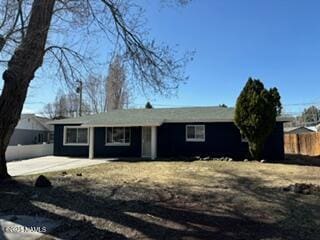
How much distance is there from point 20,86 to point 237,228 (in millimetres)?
7839

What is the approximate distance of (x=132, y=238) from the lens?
20.8ft

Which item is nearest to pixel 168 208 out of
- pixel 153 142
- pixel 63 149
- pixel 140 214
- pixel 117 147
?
pixel 140 214

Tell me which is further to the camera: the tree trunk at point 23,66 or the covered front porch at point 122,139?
the covered front porch at point 122,139

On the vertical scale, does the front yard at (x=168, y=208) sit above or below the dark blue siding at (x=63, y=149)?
below

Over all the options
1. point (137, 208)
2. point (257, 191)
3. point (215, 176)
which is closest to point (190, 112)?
point (215, 176)

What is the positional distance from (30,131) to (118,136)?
20496mm

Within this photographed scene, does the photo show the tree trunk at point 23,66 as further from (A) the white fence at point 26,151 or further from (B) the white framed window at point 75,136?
(A) the white fence at point 26,151

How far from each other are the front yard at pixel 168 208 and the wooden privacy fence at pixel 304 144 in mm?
18490

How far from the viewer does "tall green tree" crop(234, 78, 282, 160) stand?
2152 centimetres

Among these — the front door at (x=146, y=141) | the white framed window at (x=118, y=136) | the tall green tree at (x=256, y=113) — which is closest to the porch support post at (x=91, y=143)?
the white framed window at (x=118, y=136)

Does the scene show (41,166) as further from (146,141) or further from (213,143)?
(213,143)

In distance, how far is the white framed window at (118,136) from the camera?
86.4 feet

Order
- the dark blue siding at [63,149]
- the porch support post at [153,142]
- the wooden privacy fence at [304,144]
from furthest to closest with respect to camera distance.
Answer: the wooden privacy fence at [304,144] < the dark blue siding at [63,149] < the porch support post at [153,142]

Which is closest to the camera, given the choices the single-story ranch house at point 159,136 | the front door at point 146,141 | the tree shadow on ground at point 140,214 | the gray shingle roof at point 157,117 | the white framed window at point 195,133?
the tree shadow on ground at point 140,214
